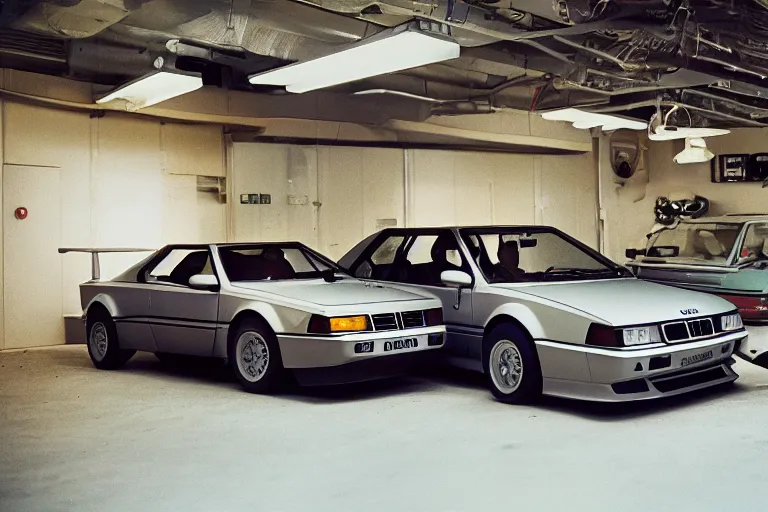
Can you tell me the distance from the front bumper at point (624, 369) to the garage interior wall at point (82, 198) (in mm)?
6273

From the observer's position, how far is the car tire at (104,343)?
7.86m

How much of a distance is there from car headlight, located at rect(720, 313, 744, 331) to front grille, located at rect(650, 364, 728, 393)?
0.96 feet

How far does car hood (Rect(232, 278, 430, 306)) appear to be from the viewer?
20.7 ft

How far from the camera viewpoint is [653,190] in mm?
15898

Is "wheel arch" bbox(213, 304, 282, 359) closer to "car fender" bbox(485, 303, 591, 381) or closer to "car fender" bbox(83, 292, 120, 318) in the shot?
"car fender" bbox(83, 292, 120, 318)

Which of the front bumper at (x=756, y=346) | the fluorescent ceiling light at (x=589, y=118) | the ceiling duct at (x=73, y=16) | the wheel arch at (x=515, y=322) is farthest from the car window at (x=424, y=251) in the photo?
the fluorescent ceiling light at (x=589, y=118)

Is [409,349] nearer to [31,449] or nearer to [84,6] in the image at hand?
[31,449]

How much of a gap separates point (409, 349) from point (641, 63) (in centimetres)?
398

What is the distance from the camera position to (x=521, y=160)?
14.4 metres

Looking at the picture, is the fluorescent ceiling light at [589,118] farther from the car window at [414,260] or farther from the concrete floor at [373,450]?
the concrete floor at [373,450]

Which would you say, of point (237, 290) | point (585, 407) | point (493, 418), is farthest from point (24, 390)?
point (585, 407)

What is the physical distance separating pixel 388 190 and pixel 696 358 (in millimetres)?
7327

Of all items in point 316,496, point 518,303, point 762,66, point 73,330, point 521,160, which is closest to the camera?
point 316,496

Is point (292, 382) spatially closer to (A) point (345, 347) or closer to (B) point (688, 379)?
(A) point (345, 347)
